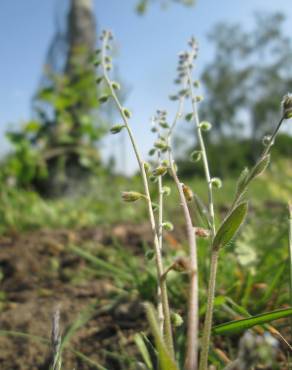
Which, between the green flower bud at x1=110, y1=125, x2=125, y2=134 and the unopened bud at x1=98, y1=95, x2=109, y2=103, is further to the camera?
the unopened bud at x1=98, y1=95, x2=109, y2=103

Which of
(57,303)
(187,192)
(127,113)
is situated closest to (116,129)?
(127,113)

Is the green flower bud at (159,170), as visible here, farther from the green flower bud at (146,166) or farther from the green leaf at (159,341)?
the green leaf at (159,341)

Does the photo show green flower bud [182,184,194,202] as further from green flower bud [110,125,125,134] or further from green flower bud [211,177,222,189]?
green flower bud [110,125,125,134]

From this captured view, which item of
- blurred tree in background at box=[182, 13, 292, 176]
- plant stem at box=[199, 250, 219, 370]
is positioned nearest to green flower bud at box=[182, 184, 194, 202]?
plant stem at box=[199, 250, 219, 370]

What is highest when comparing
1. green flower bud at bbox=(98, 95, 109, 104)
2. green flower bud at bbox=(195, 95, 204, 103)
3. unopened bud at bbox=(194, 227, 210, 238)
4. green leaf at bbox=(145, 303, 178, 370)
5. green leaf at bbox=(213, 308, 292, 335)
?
green flower bud at bbox=(98, 95, 109, 104)

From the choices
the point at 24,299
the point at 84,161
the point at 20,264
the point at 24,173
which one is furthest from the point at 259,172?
the point at 84,161
